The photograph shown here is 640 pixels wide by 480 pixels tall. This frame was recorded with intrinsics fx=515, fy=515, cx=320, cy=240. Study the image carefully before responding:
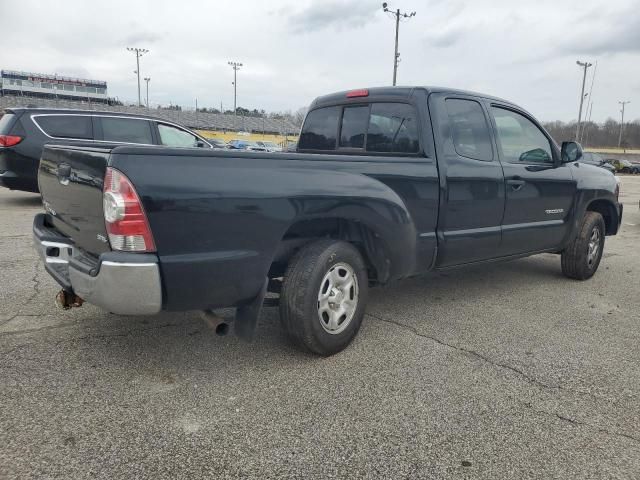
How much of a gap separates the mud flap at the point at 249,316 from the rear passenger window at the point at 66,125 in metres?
7.32

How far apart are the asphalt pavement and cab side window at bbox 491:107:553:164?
4.63ft

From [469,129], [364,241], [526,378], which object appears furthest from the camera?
[469,129]

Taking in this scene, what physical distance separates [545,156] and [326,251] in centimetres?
295

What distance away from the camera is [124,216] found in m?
2.50

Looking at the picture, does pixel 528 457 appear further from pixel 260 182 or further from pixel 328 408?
pixel 260 182

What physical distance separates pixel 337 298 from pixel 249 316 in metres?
0.62

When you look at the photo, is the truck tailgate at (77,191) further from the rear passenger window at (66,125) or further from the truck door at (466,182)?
the rear passenger window at (66,125)

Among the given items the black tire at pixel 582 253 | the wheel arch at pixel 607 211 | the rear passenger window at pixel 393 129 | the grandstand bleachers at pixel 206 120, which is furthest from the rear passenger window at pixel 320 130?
the grandstand bleachers at pixel 206 120

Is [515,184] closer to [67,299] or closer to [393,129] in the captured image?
[393,129]

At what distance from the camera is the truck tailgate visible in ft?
8.78

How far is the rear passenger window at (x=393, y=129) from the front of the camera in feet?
13.2

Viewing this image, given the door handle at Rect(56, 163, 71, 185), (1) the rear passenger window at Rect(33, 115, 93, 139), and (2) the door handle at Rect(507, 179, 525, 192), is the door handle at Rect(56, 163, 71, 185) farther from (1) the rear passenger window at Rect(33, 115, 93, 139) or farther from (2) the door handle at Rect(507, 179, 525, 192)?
(1) the rear passenger window at Rect(33, 115, 93, 139)

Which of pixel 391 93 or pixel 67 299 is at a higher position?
pixel 391 93

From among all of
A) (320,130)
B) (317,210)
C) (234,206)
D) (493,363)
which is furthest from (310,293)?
(320,130)
